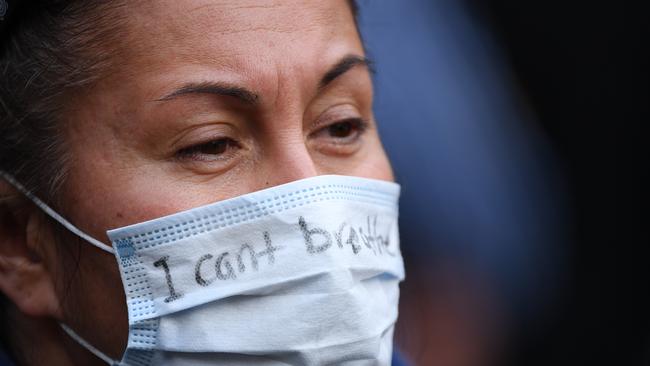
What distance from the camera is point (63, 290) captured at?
8.16ft

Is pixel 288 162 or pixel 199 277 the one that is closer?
pixel 199 277

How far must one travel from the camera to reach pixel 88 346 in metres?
2.48

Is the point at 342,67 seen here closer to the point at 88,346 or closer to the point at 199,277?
the point at 199,277

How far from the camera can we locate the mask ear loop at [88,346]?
96.6 inches

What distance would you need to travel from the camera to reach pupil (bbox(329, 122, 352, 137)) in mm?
2709

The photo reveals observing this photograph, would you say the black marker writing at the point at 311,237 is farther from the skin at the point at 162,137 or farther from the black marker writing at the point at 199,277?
the black marker writing at the point at 199,277

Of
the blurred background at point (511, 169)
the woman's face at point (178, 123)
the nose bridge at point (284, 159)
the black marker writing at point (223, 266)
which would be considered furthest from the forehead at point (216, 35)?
the blurred background at point (511, 169)

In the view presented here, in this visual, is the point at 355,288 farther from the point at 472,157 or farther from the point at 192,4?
the point at 472,157

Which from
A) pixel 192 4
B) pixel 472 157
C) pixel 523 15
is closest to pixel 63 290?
pixel 192 4

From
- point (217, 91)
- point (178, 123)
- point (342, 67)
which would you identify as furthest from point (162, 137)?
point (342, 67)

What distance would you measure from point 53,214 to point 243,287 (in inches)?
21.4

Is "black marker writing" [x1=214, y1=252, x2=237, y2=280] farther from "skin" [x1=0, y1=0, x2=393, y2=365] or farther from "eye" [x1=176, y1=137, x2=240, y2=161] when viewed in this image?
"eye" [x1=176, y1=137, x2=240, y2=161]

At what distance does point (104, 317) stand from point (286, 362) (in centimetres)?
49

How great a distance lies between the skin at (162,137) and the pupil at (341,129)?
164 mm
